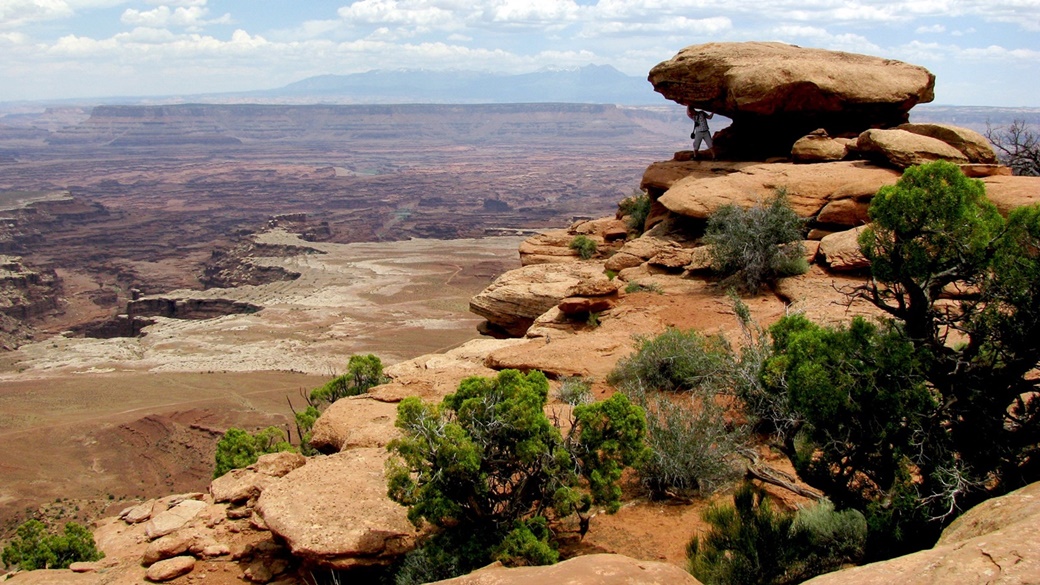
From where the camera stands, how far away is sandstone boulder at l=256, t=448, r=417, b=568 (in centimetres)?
696

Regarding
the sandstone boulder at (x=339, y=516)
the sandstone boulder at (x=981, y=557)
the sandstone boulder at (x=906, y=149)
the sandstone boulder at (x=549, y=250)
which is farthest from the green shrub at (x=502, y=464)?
the sandstone boulder at (x=549, y=250)

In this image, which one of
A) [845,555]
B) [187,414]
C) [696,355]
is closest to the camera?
[845,555]

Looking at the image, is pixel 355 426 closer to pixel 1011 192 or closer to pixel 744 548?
pixel 744 548

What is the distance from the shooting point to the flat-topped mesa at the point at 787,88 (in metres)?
17.7

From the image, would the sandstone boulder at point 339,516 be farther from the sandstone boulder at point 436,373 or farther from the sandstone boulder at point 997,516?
the sandstone boulder at point 997,516

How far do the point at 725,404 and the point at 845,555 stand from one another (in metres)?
3.96

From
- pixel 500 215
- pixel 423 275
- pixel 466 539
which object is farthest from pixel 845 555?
pixel 500 215

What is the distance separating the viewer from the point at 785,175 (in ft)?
55.7

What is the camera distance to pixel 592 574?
4.86 meters

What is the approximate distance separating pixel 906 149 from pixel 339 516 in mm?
14075

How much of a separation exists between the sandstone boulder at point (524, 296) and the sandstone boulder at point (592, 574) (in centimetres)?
1112

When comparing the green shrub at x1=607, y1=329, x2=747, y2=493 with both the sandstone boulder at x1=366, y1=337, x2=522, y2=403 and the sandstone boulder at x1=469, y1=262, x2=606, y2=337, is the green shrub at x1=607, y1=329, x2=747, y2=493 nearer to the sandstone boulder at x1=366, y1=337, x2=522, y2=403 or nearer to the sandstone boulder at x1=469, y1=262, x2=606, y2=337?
the sandstone boulder at x1=366, y1=337, x2=522, y2=403

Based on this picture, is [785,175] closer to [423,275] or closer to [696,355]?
[696,355]

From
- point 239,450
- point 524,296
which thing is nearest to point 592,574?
point 239,450
